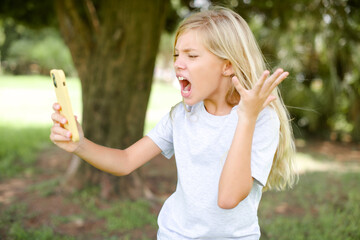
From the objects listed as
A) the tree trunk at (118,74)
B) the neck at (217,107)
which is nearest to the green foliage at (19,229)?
the tree trunk at (118,74)

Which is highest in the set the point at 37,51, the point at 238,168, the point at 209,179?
the point at 238,168

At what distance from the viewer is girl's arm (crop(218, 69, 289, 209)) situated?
1.24 metres

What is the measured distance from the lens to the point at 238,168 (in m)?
1.28

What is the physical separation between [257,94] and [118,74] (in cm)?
297

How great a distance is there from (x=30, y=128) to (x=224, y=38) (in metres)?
8.22

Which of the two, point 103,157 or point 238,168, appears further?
point 103,157

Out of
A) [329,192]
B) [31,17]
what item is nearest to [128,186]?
[329,192]

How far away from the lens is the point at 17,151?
633cm

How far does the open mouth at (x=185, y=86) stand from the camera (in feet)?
5.02

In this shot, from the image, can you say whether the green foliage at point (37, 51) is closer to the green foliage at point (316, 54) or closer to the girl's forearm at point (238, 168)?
the green foliage at point (316, 54)

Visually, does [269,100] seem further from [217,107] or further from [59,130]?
[59,130]

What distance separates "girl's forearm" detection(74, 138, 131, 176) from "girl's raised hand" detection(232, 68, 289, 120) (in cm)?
68

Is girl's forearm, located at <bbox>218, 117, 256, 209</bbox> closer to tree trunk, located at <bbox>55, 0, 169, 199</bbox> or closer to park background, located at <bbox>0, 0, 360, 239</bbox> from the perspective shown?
park background, located at <bbox>0, 0, 360, 239</bbox>

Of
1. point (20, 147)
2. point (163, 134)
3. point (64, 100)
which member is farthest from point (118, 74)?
point (20, 147)
